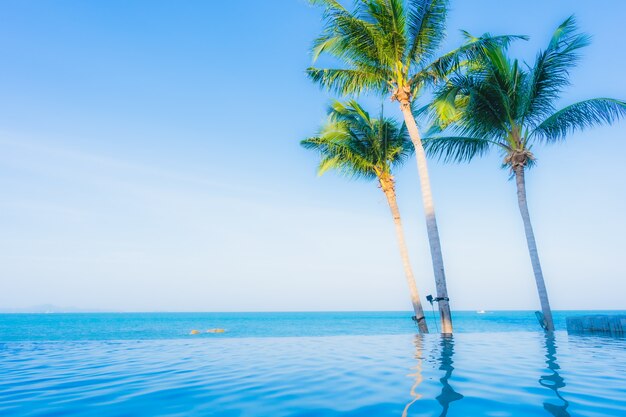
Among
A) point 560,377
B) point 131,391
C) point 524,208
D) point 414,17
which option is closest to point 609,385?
point 560,377

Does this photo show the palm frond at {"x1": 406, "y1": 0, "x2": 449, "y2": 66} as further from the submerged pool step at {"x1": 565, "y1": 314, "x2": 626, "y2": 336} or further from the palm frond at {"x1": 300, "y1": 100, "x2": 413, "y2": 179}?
the submerged pool step at {"x1": 565, "y1": 314, "x2": 626, "y2": 336}

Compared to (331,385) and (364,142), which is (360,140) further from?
(331,385)

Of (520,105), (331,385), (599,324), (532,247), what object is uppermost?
(520,105)

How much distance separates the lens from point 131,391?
4059mm

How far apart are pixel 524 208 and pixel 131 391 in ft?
46.3

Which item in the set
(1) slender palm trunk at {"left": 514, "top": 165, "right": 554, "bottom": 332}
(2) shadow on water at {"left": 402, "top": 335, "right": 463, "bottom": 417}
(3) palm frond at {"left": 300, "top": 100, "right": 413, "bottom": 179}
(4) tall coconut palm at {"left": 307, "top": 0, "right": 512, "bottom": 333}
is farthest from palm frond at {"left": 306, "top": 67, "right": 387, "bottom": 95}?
(2) shadow on water at {"left": 402, "top": 335, "right": 463, "bottom": 417}

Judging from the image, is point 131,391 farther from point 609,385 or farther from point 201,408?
point 609,385

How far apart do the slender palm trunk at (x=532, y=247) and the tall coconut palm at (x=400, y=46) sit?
15.5 feet

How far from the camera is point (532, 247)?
12.8 meters

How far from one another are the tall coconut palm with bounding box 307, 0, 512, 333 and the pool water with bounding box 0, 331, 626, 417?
546cm

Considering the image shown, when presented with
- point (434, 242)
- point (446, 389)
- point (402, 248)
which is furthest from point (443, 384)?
point (402, 248)

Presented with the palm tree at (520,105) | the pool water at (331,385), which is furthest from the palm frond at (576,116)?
the pool water at (331,385)

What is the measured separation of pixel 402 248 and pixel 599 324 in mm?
7177

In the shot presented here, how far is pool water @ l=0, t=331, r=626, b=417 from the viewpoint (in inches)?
125
